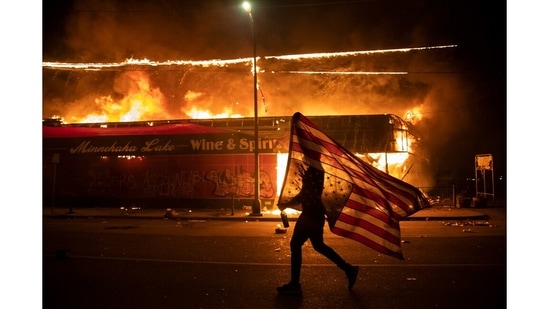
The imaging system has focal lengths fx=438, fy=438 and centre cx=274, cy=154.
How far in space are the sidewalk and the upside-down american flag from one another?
9.83 meters

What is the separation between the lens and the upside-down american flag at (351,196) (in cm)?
559

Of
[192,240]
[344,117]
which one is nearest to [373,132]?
[344,117]

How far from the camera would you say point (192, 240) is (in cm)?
1025

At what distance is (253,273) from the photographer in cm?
668

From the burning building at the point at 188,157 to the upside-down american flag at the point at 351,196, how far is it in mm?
13224

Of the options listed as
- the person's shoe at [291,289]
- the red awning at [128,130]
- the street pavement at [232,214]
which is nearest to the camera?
the person's shoe at [291,289]

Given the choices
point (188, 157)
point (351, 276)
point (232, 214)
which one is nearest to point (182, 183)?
point (188, 157)

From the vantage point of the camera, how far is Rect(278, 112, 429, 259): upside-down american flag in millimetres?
5594

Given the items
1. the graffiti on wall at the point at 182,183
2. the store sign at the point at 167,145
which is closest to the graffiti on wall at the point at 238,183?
the graffiti on wall at the point at 182,183

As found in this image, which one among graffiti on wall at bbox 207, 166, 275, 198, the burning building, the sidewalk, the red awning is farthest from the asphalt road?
the red awning

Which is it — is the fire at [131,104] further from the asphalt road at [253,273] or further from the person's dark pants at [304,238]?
the person's dark pants at [304,238]

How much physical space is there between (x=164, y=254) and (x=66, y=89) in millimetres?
24525

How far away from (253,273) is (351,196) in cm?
210

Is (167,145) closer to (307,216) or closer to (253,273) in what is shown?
(253,273)
